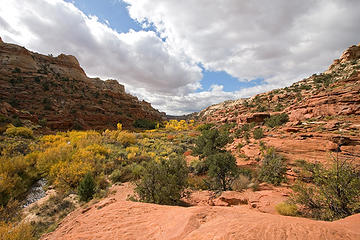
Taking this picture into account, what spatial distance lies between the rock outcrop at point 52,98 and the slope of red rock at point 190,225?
93.2 ft

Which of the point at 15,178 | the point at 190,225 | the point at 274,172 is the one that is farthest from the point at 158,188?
the point at 15,178

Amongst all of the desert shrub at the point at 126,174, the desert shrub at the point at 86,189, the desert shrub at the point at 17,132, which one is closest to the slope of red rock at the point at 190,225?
the desert shrub at the point at 86,189

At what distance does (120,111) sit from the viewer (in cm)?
4856

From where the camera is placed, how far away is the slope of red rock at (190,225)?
223cm

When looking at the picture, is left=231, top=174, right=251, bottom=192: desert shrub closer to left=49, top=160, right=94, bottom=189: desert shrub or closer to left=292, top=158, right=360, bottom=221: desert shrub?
left=292, top=158, right=360, bottom=221: desert shrub

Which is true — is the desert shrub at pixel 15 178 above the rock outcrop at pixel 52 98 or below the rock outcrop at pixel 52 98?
below

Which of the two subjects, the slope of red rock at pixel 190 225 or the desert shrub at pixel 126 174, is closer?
the slope of red rock at pixel 190 225

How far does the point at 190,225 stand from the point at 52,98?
47.6m

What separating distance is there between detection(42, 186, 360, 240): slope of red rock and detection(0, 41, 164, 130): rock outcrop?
2840 centimetres

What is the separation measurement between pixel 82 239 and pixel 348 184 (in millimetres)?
7499

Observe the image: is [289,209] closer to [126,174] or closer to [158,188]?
[158,188]

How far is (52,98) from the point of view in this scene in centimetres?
3541

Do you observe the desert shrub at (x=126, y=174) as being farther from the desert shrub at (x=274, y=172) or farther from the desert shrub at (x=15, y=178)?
the desert shrub at (x=274, y=172)

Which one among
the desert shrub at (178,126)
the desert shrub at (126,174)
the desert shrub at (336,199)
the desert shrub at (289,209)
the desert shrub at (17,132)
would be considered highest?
the desert shrub at (178,126)
